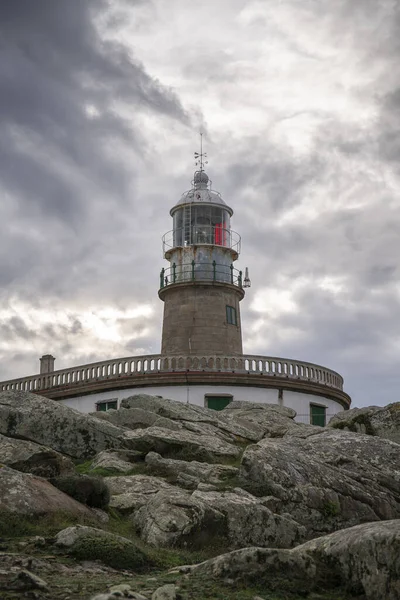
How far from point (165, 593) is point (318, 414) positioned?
3206cm

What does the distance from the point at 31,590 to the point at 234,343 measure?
34.2 m

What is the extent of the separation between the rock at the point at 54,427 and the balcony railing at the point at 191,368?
18.6m

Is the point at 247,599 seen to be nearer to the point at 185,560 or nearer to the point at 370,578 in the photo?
the point at 370,578

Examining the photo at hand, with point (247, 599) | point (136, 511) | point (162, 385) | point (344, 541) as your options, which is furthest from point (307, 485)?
point (162, 385)

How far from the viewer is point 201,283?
43.6 m

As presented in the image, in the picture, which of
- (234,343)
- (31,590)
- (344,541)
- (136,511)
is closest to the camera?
(31,590)

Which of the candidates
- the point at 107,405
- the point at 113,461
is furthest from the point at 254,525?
the point at 107,405

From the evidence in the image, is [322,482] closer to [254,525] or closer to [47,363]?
[254,525]

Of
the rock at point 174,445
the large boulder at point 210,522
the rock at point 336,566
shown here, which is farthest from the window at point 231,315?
the rock at point 336,566

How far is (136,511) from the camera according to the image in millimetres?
15523

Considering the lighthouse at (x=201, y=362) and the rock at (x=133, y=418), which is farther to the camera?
the lighthouse at (x=201, y=362)

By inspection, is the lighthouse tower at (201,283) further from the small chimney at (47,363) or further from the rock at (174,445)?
the rock at (174,445)

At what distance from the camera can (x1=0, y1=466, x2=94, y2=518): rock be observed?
44.4 feet

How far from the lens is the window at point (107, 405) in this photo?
3984 centimetres
